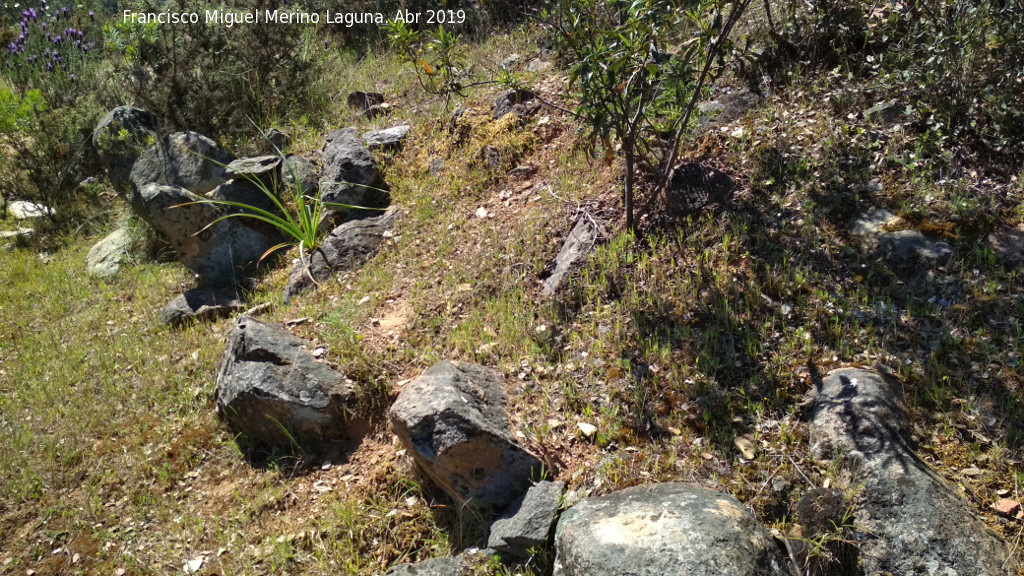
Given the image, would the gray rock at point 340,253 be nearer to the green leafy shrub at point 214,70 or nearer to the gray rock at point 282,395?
the gray rock at point 282,395

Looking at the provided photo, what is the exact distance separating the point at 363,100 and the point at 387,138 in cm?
149

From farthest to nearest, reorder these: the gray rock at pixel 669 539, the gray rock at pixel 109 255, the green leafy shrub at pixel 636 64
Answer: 1. the gray rock at pixel 109 255
2. the green leafy shrub at pixel 636 64
3. the gray rock at pixel 669 539

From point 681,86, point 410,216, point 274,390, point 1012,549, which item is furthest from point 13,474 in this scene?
point 1012,549

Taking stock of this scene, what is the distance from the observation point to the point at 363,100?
318 inches

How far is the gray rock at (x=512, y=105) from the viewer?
20.9 ft

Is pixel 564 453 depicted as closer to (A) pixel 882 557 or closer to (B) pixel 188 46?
(A) pixel 882 557

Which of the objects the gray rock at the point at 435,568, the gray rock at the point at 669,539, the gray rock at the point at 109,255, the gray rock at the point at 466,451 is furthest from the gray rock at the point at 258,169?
the gray rock at the point at 669,539

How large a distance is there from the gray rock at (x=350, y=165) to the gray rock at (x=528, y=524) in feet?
12.5

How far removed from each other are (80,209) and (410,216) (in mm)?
4534

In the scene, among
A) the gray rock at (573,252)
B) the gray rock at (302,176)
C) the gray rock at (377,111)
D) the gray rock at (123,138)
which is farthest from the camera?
the gray rock at (377,111)

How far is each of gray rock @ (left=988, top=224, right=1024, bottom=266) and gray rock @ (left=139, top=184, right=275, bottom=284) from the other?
5.44 m

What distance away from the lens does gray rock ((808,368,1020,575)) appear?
2707mm

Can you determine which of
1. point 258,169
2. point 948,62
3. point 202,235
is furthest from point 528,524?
point 258,169

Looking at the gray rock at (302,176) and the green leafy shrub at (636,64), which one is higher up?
the green leafy shrub at (636,64)
